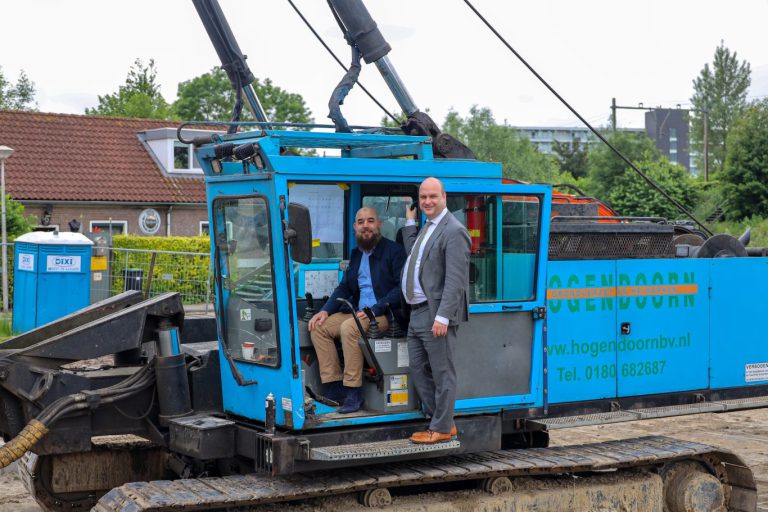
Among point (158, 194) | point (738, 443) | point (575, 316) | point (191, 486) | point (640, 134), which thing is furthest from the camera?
point (640, 134)

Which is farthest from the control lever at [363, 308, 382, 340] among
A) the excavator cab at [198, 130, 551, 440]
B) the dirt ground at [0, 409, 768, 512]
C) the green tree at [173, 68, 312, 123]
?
the green tree at [173, 68, 312, 123]

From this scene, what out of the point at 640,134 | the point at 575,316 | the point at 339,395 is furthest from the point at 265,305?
the point at 640,134

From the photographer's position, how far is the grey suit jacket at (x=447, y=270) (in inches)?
268

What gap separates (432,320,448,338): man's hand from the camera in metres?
6.76

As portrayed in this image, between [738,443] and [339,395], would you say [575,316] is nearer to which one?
[339,395]

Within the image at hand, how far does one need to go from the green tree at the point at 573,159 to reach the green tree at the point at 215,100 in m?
28.3

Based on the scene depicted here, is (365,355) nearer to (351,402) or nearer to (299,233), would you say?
(351,402)

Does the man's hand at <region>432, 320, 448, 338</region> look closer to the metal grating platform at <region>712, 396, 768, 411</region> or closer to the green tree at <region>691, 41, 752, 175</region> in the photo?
the metal grating platform at <region>712, 396, 768, 411</region>

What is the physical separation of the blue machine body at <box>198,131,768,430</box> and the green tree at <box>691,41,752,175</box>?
81.9 metres

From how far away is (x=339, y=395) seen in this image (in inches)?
282

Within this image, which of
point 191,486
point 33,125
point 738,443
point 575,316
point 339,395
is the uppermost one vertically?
point 33,125

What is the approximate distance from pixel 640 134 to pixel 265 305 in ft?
205

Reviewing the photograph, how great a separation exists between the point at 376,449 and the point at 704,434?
6831mm

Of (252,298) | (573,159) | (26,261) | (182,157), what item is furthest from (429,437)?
(573,159)
